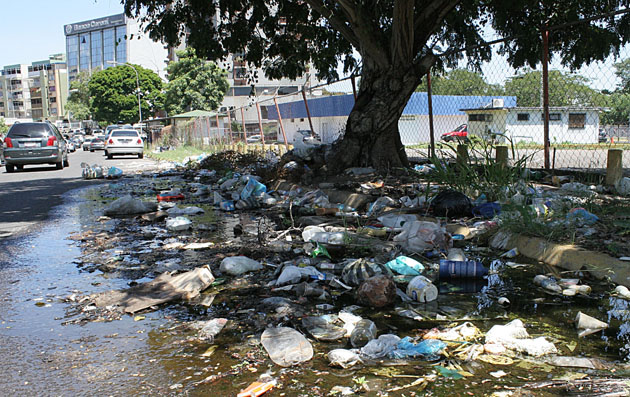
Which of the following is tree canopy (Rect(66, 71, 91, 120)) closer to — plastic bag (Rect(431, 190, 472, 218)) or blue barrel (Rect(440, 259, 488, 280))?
plastic bag (Rect(431, 190, 472, 218))

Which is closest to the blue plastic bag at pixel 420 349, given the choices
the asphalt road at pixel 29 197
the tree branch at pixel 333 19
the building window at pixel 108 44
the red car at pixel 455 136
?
the red car at pixel 455 136

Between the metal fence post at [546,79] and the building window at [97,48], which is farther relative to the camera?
the building window at [97,48]

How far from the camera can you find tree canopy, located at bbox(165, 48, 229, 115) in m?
50.1

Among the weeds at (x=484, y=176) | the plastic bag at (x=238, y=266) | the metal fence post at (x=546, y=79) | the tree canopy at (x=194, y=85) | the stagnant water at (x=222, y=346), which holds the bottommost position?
the stagnant water at (x=222, y=346)

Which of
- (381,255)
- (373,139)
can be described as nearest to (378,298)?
(381,255)

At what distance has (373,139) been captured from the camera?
8.88m

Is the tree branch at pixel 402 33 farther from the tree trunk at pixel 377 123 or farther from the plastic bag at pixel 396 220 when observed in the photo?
the plastic bag at pixel 396 220

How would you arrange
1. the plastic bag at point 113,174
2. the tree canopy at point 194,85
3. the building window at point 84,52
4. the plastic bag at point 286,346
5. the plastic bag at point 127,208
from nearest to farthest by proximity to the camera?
1. the plastic bag at point 286,346
2. the plastic bag at point 127,208
3. the plastic bag at point 113,174
4. the tree canopy at point 194,85
5. the building window at point 84,52

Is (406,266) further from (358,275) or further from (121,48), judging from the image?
(121,48)

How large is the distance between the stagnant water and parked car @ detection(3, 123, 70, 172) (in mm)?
14263

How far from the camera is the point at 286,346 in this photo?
2.83 m

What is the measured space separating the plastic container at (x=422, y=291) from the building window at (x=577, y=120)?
5.69 metres

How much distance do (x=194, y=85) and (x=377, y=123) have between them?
147 feet

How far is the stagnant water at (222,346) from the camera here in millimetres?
2490
